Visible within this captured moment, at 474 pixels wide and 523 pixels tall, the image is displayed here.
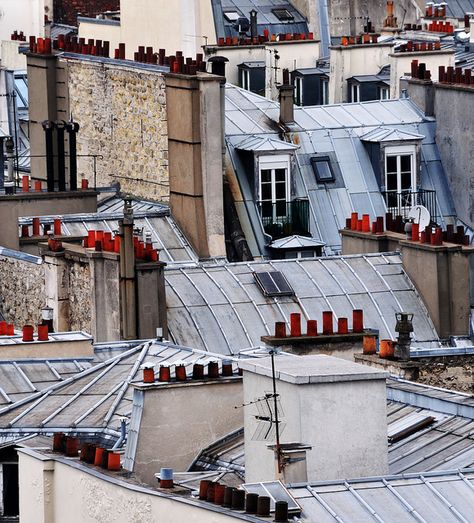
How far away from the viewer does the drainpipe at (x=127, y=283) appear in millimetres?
51812

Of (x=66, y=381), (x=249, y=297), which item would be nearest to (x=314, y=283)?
(x=249, y=297)

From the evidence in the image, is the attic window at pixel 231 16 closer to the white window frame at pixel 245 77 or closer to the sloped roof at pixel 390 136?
the white window frame at pixel 245 77

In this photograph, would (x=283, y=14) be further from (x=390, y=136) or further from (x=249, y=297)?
(x=249, y=297)

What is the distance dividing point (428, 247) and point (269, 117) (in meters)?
11.1

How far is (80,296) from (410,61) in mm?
20439

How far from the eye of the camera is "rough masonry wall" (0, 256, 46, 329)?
55.8 metres

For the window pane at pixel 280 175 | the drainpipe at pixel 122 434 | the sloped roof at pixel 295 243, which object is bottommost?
the drainpipe at pixel 122 434

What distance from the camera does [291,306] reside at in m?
54.2

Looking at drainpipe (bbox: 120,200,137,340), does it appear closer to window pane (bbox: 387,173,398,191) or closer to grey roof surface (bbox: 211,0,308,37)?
window pane (bbox: 387,173,398,191)

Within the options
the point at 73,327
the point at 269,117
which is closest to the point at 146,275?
the point at 73,327

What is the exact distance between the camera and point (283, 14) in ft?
292

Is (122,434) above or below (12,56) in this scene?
below

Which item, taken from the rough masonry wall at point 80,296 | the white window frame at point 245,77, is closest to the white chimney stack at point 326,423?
the rough masonry wall at point 80,296

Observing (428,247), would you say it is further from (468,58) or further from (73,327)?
(468,58)
